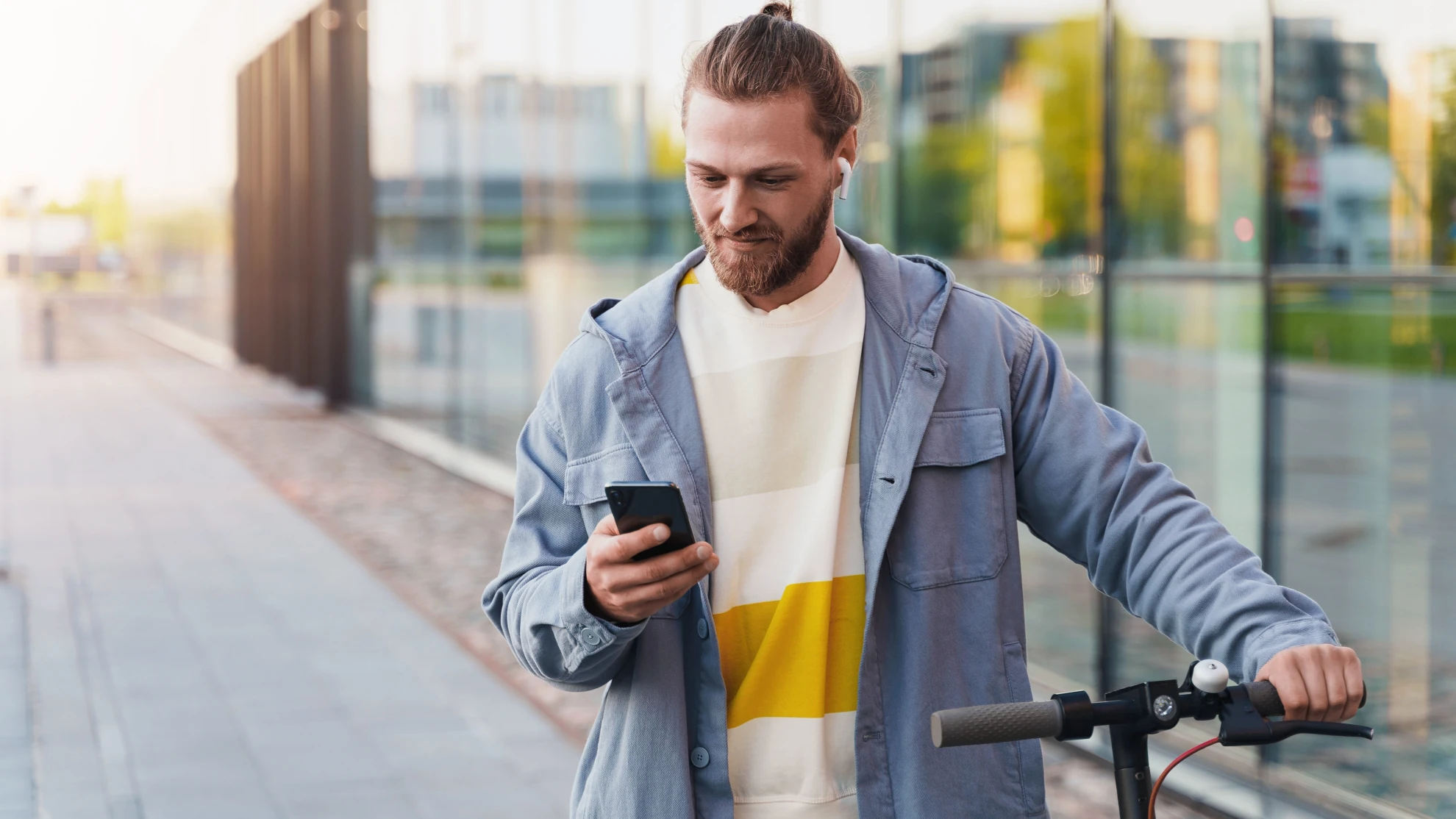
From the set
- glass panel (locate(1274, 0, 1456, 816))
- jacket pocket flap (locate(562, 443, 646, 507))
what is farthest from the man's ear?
glass panel (locate(1274, 0, 1456, 816))

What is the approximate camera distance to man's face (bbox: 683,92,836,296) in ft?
6.19

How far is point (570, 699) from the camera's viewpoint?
6.38m

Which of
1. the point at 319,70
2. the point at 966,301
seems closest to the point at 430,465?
the point at 319,70

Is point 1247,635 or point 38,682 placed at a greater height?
point 1247,635

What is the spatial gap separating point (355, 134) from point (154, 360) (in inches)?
490

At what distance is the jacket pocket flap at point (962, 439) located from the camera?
1975 mm

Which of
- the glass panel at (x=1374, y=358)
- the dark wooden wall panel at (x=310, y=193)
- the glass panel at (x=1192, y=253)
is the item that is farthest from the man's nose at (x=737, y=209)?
the dark wooden wall panel at (x=310, y=193)

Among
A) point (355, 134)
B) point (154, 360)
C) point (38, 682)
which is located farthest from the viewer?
point (154, 360)

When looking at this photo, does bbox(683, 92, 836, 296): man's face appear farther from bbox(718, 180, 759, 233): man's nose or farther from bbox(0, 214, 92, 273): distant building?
bbox(0, 214, 92, 273): distant building

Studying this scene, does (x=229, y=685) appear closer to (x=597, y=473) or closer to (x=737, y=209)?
(x=597, y=473)

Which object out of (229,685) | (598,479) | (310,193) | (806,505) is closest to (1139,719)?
(806,505)

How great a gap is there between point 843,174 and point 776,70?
0.19 meters

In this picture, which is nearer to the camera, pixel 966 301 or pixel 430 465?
pixel 966 301

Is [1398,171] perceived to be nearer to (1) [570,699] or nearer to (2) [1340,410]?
(2) [1340,410]
